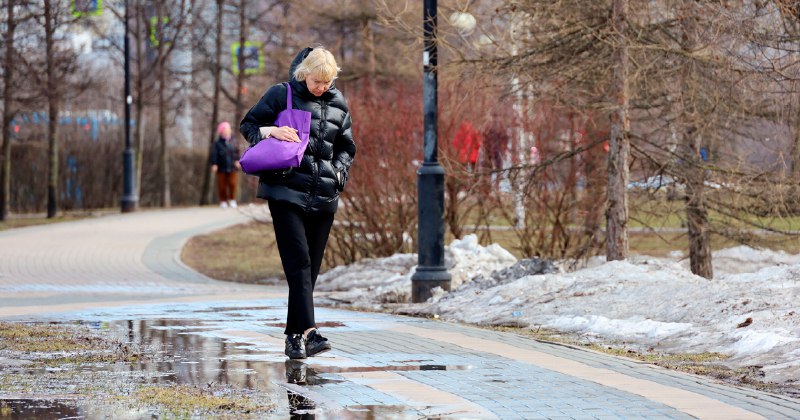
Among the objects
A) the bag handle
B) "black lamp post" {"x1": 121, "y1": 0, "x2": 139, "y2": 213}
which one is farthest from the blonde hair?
"black lamp post" {"x1": 121, "y1": 0, "x2": 139, "y2": 213}

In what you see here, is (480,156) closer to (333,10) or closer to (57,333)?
(57,333)

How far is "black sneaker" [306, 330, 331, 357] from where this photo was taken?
9.12 metres

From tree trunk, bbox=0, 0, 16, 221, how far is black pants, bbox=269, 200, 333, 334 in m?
20.5

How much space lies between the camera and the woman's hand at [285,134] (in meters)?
8.94

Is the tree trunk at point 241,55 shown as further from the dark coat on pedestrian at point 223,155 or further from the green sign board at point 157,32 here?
the dark coat on pedestrian at point 223,155

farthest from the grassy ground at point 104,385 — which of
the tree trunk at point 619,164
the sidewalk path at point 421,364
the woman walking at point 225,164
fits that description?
the woman walking at point 225,164

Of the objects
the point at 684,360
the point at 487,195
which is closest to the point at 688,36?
the point at 487,195

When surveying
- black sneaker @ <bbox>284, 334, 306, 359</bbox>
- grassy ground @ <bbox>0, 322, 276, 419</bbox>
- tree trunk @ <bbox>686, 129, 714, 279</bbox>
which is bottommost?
grassy ground @ <bbox>0, 322, 276, 419</bbox>

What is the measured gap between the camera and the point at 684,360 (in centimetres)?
930

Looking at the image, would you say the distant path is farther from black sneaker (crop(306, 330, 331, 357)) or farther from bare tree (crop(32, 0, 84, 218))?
black sneaker (crop(306, 330, 331, 357))

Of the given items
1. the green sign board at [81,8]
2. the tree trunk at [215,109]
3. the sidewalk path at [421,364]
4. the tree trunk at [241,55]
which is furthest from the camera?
the tree trunk at [241,55]

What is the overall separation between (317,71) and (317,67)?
0.02m

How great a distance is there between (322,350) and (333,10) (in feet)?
96.4

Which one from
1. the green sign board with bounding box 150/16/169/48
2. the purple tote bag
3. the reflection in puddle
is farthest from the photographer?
the green sign board with bounding box 150/16/169/48
